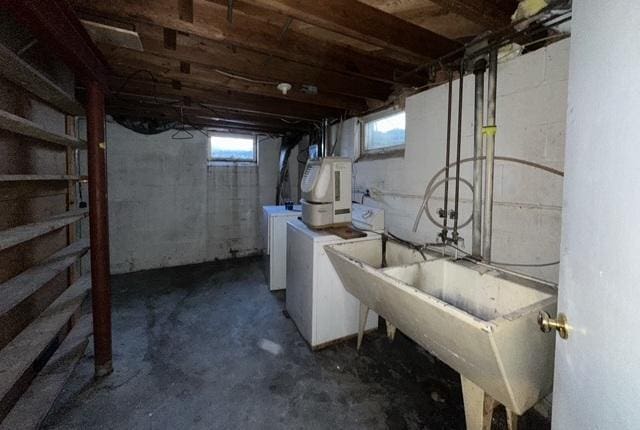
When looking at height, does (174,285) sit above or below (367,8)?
below

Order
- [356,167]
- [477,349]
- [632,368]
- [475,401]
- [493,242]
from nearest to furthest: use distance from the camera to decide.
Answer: [632,368] < [477,349] < [475,401] < [493,242] < [356,167]

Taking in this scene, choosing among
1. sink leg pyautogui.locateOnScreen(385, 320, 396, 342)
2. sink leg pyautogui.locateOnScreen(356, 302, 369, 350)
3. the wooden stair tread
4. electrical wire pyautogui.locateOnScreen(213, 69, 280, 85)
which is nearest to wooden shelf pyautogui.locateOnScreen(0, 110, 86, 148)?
electrical wire pyautogui.locateOnScreen(213, 69, 280, 85)

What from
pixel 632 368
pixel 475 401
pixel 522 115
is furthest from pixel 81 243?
pixel 522 115

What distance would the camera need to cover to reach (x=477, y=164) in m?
1.77

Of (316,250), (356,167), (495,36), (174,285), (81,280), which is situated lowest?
(174,285)

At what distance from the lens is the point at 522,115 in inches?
62.7

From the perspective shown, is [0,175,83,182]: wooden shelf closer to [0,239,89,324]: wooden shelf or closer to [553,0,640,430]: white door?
[0,239,89,324]: wooden shelf

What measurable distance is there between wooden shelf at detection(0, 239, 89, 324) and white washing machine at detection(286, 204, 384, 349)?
1.44 meters

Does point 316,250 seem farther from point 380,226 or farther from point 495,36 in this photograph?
point 495,36

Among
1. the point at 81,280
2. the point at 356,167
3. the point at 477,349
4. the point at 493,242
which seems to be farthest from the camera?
the point at 356,167

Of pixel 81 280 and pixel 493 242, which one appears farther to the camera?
pixel 81 280

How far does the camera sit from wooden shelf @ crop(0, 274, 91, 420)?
1.11 metres

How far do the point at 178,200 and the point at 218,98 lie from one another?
1971mm

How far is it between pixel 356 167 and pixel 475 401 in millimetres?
2410
